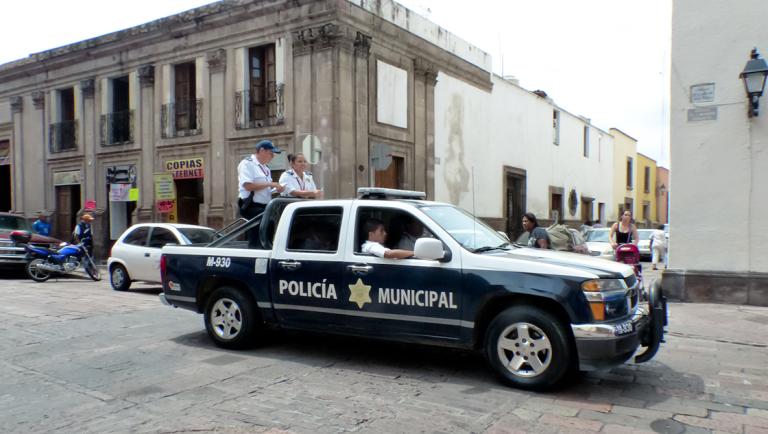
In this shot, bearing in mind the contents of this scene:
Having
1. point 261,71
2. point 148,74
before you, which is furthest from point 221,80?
point 148,74

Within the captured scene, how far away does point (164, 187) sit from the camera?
19047 millimetres

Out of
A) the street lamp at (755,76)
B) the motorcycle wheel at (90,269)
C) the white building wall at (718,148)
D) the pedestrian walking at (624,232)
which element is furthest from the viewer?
the motorcycle wheel at (90,269)

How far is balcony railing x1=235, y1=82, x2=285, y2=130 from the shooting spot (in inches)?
659

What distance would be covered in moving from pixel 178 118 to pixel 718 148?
15.9m

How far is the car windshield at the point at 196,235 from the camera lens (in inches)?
459

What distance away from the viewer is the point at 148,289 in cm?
1228

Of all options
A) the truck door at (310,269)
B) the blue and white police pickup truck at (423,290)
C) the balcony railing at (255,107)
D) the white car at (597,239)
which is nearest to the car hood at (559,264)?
the blue and white police pickup truck at (423,290)

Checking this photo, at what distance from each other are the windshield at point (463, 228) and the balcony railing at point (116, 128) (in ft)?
57.8

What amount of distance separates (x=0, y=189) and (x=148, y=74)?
42.4 feet

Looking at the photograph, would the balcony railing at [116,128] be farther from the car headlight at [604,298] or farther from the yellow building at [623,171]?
the yellow building at [623,171]

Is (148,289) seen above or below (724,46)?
below

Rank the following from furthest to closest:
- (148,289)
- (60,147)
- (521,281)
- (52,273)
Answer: (60,147), (52,273), (148,289), (521,281)

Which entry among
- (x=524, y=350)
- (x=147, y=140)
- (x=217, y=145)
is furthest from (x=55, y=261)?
(x=524, y=350)

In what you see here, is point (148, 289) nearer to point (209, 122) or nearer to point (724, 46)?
point (209, 122)
